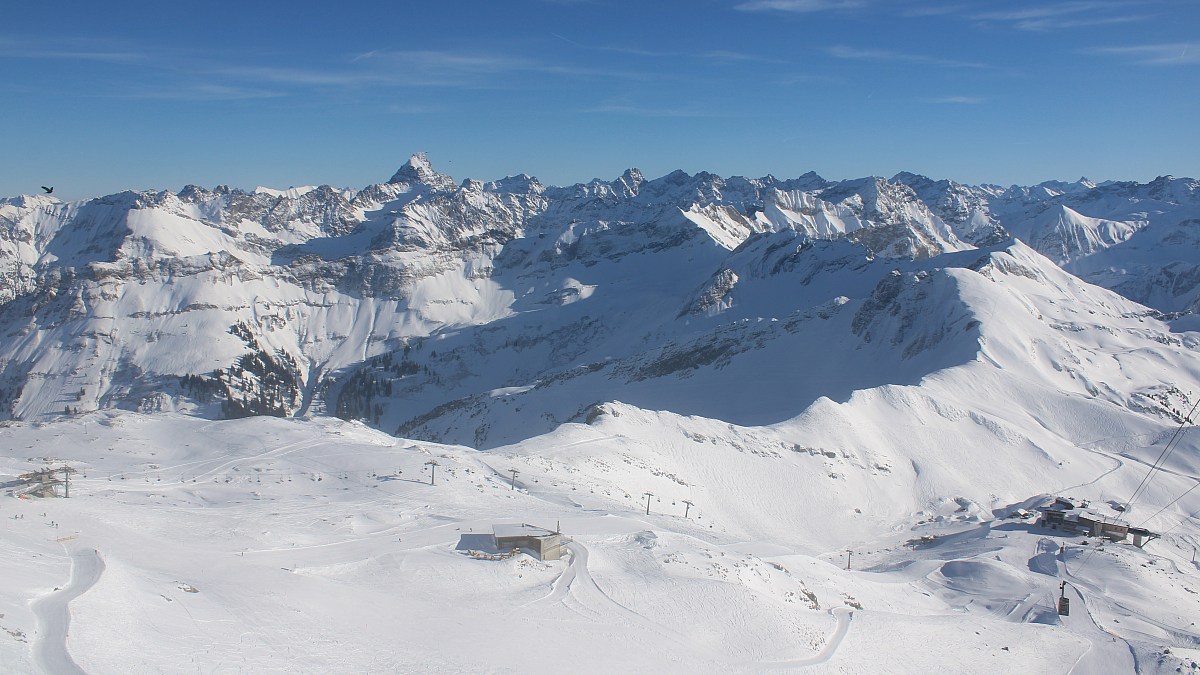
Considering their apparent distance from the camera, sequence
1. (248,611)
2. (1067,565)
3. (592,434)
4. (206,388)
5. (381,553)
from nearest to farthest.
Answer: (248,611)
(381,553)
(1067,565)
(592,434)
(206,388)

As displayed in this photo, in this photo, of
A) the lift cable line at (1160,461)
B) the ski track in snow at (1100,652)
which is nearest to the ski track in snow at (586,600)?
the ski track in snow at (1100,652)

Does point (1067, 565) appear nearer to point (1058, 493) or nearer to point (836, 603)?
point (836, 603)

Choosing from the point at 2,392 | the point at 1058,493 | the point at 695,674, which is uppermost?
the point at 695,674

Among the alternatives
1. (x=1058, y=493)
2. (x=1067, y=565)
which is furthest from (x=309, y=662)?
(x=1058, y=493)

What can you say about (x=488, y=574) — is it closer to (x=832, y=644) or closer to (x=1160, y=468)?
(x=832, y=644)

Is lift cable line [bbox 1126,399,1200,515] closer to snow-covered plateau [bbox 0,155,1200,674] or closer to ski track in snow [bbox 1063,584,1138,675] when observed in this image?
snow-covered plateau [bbox 0,155,1200,674]

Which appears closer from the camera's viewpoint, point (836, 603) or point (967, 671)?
point (967, 671)

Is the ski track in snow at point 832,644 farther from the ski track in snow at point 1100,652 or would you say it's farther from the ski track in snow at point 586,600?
the ski track in snow at point 1100,652

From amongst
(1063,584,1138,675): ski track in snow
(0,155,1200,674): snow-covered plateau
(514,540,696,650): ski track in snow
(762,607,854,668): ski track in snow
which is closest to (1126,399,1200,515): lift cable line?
(0,155,1200,674): snow-covered plateau

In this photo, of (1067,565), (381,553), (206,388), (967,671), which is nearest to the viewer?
(967,671)
